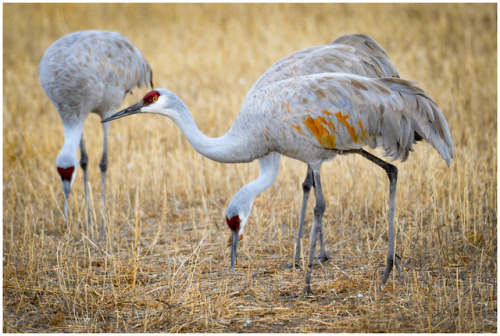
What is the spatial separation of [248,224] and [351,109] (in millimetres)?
1853

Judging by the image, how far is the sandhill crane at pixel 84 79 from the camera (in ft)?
20.8

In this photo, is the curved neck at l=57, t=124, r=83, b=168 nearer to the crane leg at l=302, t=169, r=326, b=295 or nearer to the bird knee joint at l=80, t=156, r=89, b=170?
the bird knee joint at l=80, t=156, r=89, b=170

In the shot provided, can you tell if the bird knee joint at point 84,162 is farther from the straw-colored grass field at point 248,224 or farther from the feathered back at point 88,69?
the feathered back at point 88,69

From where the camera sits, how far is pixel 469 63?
10.1 metres

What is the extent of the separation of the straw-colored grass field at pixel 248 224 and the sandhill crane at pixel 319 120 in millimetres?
448

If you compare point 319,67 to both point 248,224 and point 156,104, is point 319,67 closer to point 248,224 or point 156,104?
point 156,104

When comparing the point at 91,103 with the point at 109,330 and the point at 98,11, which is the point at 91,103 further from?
the point at 98,11

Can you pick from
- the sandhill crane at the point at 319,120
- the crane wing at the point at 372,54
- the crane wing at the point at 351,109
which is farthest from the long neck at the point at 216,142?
the crane wing at the point at 372,54

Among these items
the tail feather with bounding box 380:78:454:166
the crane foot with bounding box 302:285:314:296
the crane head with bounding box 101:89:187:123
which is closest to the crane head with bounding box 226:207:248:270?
the crane foot with bounding box 302:285:314:296

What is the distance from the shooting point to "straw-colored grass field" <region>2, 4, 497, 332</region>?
4023 mm

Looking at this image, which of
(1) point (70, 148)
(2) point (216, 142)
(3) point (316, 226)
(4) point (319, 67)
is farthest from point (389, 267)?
(1) point (70, 148)

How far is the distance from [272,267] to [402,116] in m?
1.51

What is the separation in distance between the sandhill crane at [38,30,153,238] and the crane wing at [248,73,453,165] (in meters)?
2.50

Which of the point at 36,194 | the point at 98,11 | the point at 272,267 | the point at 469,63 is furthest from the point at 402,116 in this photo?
the point at 98,11
